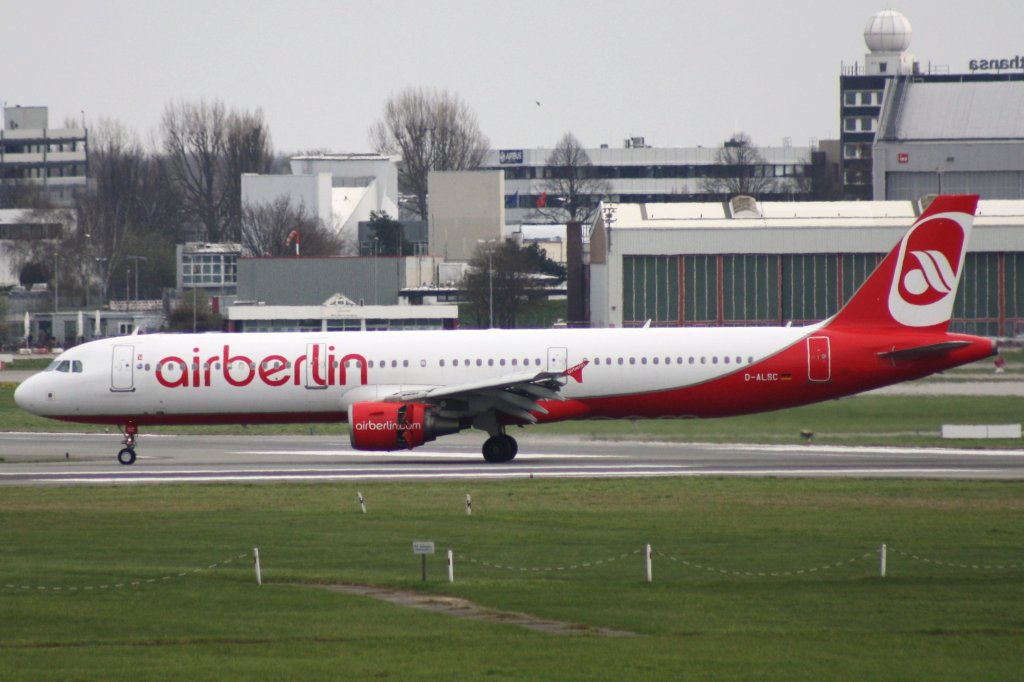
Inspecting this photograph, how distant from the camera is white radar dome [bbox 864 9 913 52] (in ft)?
542

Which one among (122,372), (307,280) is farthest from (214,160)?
(122,372)

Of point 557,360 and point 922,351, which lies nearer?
point 922,351

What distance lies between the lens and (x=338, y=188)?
157 metres

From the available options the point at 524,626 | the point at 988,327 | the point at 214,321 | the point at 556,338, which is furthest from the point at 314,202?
the point at 524,626

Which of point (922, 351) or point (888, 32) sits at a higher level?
point (888, 32)

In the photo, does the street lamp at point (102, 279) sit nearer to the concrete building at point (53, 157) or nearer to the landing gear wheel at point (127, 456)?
the concrete building at point (53, 157)

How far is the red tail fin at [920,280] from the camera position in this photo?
1636 inches

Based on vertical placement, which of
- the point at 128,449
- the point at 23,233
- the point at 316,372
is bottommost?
the point at 128,449

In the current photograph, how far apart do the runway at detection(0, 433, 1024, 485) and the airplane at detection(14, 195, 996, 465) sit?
126cm

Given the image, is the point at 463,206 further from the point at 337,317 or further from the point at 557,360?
the point at 557,360

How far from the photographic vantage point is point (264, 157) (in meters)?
175

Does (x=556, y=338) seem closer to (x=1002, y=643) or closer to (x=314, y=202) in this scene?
(x=1002, y=643)

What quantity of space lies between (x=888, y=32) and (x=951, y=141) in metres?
48.2

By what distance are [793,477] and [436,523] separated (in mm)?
10799
